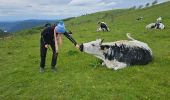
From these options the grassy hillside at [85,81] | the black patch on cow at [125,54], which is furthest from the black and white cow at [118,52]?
the grassy hillside at [85,81]

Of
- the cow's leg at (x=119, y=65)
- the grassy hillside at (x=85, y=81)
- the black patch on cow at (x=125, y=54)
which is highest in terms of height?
the black patch on cow at (x=125, y=54)

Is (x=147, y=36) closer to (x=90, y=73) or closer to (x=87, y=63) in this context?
(x=87, y=63)

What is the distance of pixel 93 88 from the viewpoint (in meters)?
12.3

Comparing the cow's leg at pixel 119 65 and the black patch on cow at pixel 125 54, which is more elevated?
the black patch on cow at pixel 125 54

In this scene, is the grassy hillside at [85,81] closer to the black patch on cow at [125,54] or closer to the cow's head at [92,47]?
the black patch on cow at [125,54]

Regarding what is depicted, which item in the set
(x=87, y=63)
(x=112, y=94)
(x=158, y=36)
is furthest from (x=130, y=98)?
(x=158, y=36)

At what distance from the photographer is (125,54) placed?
15148mm

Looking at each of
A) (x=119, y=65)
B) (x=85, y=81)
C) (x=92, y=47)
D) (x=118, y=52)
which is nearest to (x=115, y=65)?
(x=119, y=65)

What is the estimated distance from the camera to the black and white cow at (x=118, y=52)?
49.7 feet

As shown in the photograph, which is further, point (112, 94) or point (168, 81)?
point (168, 81)

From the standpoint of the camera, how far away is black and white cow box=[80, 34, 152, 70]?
1516 cm

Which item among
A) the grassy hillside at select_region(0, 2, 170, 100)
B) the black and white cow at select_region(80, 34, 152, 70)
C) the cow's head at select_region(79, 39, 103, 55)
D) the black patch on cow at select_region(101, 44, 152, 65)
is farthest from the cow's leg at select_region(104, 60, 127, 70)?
the cow's head at select_region(79, 39, 103, 55)

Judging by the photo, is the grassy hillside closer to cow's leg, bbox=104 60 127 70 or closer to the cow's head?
cow's leg, bbox=104 60 127 70

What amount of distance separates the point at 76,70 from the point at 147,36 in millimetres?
15128
